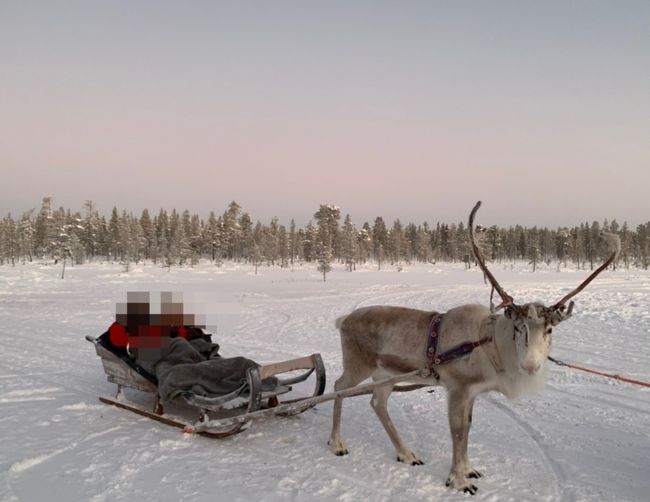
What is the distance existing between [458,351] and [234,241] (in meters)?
99.9

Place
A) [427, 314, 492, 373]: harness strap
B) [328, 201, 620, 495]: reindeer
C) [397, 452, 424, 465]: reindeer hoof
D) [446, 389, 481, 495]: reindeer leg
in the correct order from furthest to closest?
1. [397, 452, 424, 465]: reindeer hoof
2. [427, 314, 492, 373]: harness strap
3. [446, 389, 481, 495]: reindeer leg
4. [328, 201, 620, 495]: reindeer

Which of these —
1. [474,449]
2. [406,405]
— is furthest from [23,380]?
[474,449]

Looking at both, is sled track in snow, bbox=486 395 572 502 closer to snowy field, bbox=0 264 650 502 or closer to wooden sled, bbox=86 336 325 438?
snowy field, bbox=0 264 650 502

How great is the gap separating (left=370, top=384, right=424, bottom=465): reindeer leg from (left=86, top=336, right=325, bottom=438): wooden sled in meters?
0.84

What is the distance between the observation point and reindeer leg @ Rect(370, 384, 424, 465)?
17.9 ft

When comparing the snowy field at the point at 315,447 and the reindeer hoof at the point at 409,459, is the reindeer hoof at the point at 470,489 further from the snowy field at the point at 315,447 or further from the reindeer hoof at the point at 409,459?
the reindeer hoof at the point at 409,459

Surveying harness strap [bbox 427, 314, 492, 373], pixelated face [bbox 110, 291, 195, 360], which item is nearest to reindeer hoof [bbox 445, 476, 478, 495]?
harness strap [bbox 427, 314, 492, 373]

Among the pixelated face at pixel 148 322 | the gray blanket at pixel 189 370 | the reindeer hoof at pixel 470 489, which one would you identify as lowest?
the reindeer hoof at pixel 470 489

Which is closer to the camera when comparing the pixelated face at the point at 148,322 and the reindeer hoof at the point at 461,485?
the reindeer hoof at the point at 461,485

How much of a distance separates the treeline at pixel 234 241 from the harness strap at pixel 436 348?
75.5 m

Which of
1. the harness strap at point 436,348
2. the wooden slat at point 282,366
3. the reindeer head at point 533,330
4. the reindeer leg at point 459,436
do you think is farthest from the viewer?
the wooden slat at point 282,366

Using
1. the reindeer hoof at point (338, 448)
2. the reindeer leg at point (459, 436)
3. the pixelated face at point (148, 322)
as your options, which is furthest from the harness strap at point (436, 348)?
the pixelated face at point (148, 322)

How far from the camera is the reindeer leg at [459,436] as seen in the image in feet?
16.0

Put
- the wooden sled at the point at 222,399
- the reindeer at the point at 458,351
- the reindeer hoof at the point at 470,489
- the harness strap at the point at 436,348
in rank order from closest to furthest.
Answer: the reindeer at the point at 458,351 → the reindeer hoof at the point at 470,489 → the harness strap at the point at 436,348 → the wooden sled at the point at 222,399
